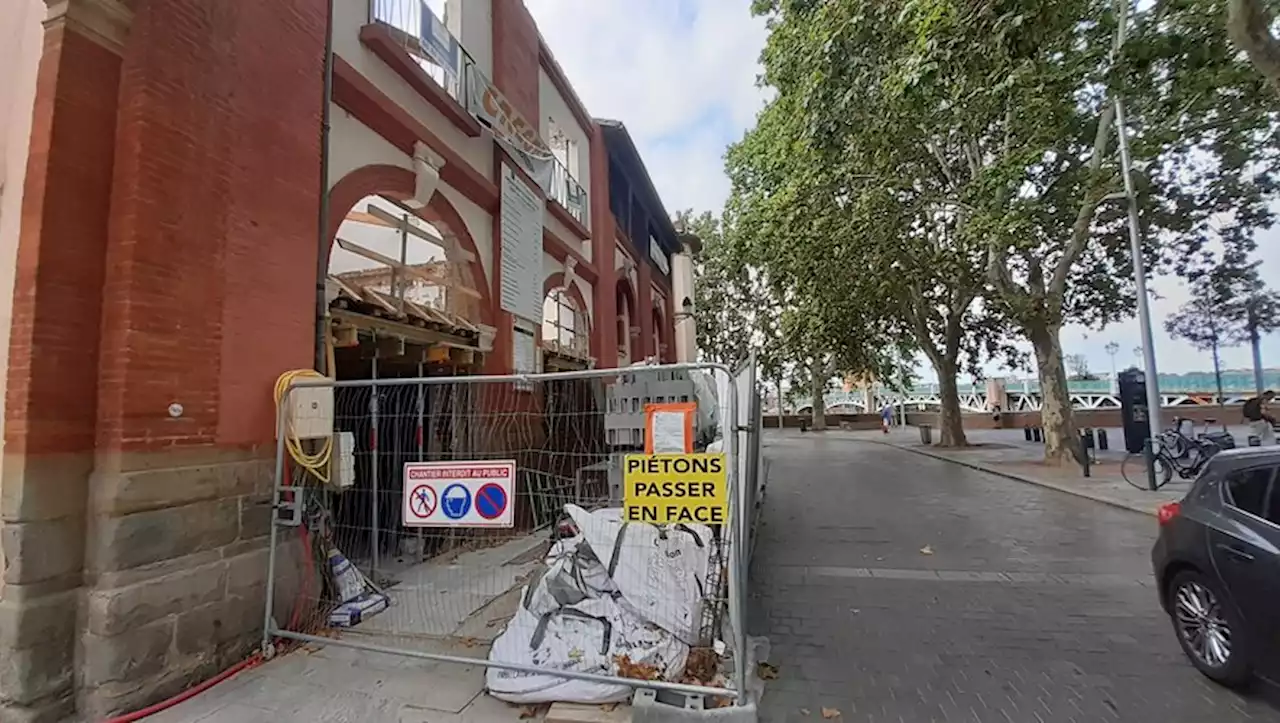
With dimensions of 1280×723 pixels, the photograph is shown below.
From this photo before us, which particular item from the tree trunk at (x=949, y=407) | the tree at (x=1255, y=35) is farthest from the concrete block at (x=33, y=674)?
the tree trunk at (x=949, y=407)

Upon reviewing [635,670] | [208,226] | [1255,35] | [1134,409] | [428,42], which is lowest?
[635,670]

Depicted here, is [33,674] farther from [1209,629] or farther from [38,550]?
[1209,629]

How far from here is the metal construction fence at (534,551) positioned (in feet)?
12.5

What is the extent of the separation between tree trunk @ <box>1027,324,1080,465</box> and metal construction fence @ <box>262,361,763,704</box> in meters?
13.4

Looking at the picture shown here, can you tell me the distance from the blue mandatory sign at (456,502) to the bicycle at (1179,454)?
13.4 meters

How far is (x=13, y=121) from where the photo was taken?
14.1 feet

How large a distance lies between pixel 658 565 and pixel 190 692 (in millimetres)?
3110

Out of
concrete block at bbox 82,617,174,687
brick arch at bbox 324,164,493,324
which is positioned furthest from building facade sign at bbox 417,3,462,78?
concrete block at bbox 82,617,174,687

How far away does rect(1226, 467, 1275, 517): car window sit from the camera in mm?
3840

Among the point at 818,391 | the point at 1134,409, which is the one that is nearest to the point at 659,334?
the point at 1134,409

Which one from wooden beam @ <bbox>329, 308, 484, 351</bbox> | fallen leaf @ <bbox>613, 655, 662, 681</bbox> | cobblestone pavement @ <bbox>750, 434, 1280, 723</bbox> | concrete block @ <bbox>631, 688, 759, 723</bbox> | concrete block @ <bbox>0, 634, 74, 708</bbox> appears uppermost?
wooden beam @ <bbox>329, 308, 484, 351</bbox>

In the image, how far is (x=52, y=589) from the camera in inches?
147

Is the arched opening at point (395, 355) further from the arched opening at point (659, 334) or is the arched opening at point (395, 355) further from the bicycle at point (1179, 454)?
the bicycle at point (1179, 454)

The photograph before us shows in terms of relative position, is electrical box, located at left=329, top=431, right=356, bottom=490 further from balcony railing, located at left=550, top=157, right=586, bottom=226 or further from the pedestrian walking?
the pedestrian walking
